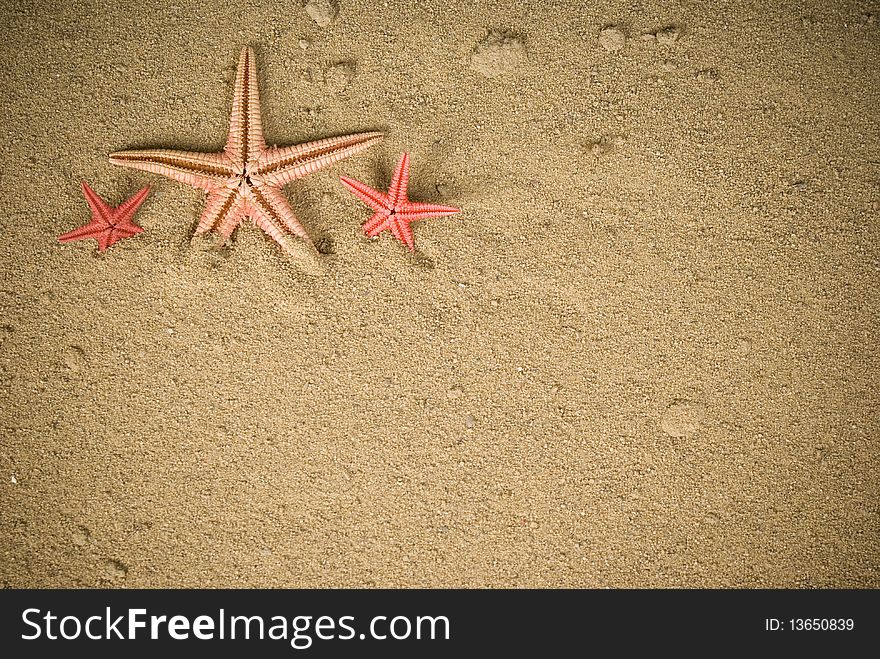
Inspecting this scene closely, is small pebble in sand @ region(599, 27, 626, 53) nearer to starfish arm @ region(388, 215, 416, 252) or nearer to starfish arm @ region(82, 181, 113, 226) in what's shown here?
starfish arm @ region(388, 215, 416, 252)

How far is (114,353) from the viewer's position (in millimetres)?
2316

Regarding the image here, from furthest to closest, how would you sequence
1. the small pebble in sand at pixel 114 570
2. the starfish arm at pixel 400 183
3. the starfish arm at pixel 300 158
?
the small pebble in sand at pixel 114 570 → the starfish arm at pixel 300 158 → the starfish arm at pixel 400 183

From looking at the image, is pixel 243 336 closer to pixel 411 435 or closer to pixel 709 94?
pixel 411 435

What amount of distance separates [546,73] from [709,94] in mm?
604

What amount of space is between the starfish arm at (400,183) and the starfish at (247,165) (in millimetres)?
217

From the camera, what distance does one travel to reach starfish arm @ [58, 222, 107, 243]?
2.17 meters

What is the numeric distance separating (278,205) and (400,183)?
0.43 m

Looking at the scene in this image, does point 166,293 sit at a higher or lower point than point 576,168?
lower

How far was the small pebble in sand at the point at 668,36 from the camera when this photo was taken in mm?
2334

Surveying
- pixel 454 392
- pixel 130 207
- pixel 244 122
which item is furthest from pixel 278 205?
pixel 454 392

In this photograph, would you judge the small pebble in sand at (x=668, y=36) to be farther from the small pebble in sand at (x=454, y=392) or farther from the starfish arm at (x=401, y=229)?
the small pebble in sand at (x=454, y=392)

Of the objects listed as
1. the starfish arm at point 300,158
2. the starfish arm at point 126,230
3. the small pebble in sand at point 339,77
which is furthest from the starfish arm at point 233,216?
the small pebble in sand at point 339,77

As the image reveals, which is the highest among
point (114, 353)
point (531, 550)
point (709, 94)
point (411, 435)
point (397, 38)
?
point (397, 38)
